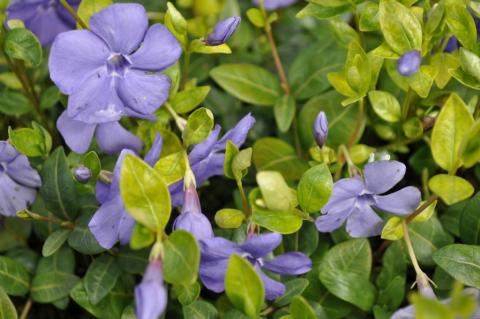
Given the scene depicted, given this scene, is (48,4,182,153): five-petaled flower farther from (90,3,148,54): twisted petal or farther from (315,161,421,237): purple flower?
(315,161,421,237): purple flower

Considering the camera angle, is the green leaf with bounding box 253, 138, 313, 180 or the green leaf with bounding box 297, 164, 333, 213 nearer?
the green leaf with bounding box 297, 164, 333, 213

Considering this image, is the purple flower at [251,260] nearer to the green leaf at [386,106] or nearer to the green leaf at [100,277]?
the green leaf at [100,277]

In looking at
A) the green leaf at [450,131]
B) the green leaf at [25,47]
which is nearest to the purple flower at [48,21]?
the green leaf at [25,47]

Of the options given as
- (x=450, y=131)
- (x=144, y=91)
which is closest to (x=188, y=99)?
(x=144, y=91)

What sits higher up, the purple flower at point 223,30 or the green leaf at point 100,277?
the purple flower at point 223,30

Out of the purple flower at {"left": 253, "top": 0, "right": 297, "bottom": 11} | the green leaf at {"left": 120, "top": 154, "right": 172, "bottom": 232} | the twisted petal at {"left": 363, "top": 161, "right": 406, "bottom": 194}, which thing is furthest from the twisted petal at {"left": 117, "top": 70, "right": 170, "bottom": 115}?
the purple flower at {"left": 253, "top": 0, "right": 297, "bottom": 11}

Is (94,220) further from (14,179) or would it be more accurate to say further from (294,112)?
(294,112)
